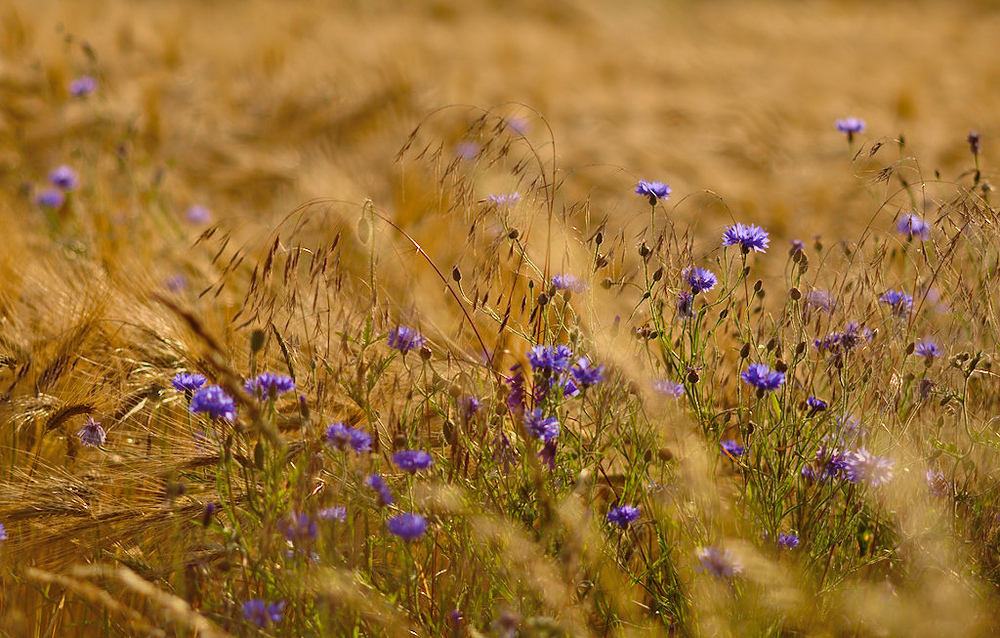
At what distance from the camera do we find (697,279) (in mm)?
1131

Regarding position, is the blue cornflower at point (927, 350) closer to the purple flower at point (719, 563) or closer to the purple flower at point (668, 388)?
the purple flower at point (668, 388)

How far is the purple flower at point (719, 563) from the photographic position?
90 centimetres

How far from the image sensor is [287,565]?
0.95 metres

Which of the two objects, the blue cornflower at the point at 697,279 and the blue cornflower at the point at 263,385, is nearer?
the blue cornflower at the point at 263,385

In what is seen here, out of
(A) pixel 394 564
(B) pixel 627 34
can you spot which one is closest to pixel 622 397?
Answer: (A) pixel 394 564

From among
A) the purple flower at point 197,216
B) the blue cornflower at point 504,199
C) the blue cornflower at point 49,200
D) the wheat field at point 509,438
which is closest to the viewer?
the wheat field at point 509,438

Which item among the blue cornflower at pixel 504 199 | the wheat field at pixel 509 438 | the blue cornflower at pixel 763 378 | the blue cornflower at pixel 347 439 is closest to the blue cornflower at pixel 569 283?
the wheat field at pixel 509 438

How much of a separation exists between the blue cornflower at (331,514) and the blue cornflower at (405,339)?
0.19 meters

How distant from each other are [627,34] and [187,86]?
294 centimetres

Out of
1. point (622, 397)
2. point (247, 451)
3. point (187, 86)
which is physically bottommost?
point (247, 451)

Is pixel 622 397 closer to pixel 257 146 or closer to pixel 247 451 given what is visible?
pixel 247 451

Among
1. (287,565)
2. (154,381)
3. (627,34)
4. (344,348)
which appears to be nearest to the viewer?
(287,565)

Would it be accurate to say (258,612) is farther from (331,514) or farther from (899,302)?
(899,302)

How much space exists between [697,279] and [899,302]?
0.24 m
